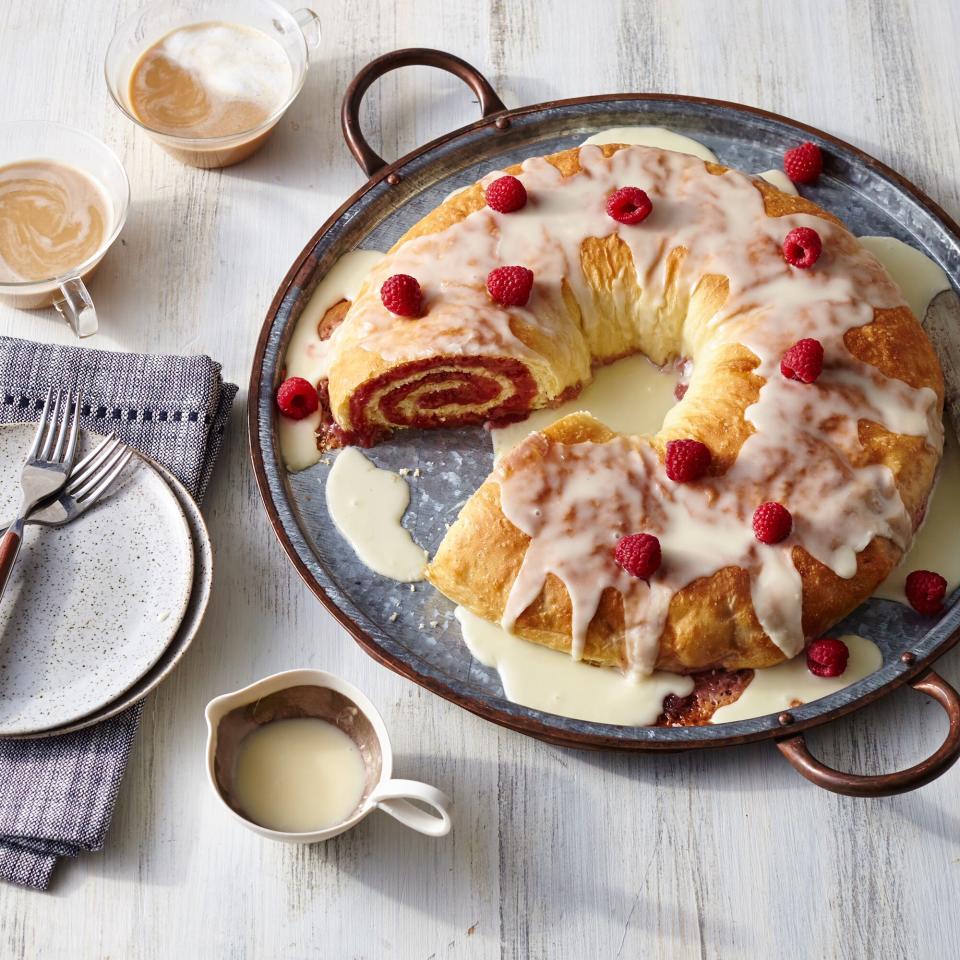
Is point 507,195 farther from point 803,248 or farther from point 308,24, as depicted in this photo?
point 308,24

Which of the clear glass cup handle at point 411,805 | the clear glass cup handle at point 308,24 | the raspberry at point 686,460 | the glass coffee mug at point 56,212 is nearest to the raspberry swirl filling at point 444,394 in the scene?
the raspberry at point 686,460

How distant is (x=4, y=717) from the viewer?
307 centimetres

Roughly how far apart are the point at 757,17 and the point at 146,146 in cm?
218

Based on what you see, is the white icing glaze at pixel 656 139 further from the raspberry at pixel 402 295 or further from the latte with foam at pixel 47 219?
the latte with foam at pixel 47 219

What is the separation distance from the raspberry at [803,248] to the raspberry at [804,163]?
1.61ft

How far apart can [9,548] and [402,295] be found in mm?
1249

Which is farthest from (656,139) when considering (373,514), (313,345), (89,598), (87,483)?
(89,598)

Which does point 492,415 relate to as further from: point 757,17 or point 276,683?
point 757,17

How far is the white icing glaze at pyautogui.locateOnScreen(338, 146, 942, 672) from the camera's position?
120 inches

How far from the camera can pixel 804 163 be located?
3.77m

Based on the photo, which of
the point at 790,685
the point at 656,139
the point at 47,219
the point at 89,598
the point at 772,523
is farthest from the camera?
the point at 656,139

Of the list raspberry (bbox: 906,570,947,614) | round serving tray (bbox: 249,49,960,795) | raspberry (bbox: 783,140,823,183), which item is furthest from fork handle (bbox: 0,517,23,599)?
raspberry (bbox: 783,140,823,183)

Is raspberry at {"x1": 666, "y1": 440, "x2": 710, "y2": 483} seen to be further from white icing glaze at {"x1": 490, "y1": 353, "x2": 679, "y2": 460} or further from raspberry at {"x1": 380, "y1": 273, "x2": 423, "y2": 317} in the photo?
raspberry at {"x1": 380, "y1": 273, "x2": 423, "y2": 317}

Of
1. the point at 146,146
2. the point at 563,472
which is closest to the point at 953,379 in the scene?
the point at 563,472
